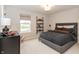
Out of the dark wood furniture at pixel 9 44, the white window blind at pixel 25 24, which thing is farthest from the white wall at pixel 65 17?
the dark wood furniture at pixel 9 44

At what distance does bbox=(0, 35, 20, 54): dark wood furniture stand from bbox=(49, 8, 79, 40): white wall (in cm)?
133

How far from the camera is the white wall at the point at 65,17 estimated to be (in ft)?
9.05

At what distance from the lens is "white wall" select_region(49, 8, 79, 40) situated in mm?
2758

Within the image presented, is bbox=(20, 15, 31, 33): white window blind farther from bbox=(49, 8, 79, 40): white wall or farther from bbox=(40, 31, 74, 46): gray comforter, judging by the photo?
bbox=(49, 8, 79, 40): white wall

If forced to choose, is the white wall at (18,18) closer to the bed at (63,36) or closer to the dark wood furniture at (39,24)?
the dark wood furniture at (39,24)

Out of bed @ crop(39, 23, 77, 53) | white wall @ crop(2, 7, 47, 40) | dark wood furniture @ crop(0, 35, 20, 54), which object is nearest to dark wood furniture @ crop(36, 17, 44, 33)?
white wall @ crop(2, 7, 47, 40)

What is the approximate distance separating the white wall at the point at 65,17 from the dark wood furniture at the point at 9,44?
52.3 inches

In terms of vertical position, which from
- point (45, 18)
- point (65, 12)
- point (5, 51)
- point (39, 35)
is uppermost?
point (65, 12)

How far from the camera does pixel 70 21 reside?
9.54 ft

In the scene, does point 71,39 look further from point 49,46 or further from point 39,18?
point 39,18

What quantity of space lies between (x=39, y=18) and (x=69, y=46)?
1418 millimetres

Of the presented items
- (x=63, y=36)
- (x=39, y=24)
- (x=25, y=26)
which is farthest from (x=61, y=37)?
(x=25, y=26)
